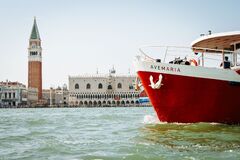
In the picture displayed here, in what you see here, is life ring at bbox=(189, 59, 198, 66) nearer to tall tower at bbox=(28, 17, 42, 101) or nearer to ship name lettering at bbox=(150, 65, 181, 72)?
ship name lettering at bbox=(150, 65, 181, 72)

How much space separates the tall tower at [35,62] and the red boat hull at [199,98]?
108 meters

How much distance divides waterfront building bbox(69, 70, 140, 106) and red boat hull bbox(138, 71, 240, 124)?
331 feet

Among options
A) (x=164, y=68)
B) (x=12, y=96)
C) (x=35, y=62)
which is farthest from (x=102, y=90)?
(x=164, y=68)

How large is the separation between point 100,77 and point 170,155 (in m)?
109

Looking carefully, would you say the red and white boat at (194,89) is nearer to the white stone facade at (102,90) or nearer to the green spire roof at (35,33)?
the white stone facade at (102,90)

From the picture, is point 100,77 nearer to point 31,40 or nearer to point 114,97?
point 114,97

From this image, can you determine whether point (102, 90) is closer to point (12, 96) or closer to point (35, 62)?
point (35, 62)

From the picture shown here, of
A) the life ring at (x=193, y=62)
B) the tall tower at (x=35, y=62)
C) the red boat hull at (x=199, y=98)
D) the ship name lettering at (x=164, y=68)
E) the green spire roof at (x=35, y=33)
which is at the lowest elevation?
the red boat hull at (x=199, y=98)

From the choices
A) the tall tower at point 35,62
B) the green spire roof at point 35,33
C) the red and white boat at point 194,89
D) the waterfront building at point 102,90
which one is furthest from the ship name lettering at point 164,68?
the green spire roof at point 35,33

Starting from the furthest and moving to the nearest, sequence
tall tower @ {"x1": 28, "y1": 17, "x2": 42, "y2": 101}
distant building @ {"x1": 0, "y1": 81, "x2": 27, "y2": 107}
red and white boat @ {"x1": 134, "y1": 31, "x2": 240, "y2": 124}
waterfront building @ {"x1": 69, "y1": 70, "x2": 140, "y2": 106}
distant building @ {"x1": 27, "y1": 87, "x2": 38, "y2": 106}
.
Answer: distant building @ {"x1": 0, "y1": 81, "x2": 27, "y2": 107}
distant building @ {"x1": 27, "y1": 87, "x2": 38, "y2": 106}
tall tower @ {"x1": 28, "y1": 17, "x2": 42, "y2": 101}
waterfront building @ {"x1": 69, "y1": 70, "x2": 140, "y2": 106}
red and white boat @ {"x1": 134, "y1": 31, "x2": 240, "y2": 124}

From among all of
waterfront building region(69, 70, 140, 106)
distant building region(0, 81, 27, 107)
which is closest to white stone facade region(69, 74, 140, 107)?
waterfront building region(69, 70, 140, 106)

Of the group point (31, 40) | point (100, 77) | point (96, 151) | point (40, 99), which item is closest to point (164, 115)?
point (96, 151)

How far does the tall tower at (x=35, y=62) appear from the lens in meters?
118

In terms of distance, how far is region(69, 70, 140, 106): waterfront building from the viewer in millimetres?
115188
